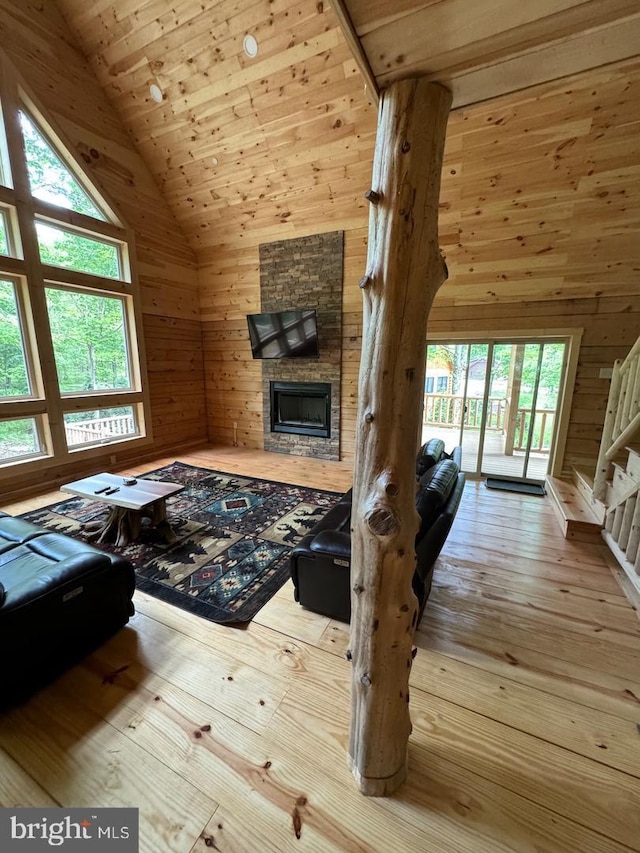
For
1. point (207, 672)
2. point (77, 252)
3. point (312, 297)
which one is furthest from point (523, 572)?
point (77, 252)

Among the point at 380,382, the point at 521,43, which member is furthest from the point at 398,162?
the point at 380,382

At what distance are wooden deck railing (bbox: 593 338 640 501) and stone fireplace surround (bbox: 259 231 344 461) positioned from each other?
308 centimetres

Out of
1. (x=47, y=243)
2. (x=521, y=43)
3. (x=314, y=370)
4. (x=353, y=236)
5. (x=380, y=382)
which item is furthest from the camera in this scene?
(x=314, y=370)

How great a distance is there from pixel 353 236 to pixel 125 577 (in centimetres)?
454

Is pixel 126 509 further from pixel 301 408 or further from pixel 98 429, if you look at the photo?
pixel 301 408

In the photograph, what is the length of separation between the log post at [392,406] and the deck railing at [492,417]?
142 inches

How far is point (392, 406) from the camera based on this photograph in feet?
3.14

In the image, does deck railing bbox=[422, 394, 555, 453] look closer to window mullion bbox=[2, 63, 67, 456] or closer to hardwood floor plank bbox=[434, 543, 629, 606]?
hardwood floor plank bbox=[434, 543, 629, 606]

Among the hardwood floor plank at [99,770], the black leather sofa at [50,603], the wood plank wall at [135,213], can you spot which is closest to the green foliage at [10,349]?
the wood plank wall at [135,213]

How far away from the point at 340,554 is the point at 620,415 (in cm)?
292

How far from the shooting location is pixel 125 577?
1.87 metres

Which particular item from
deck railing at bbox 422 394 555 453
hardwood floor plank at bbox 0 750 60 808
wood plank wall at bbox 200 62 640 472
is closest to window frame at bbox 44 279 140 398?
wood plank wall at bbox 200 62 640 472

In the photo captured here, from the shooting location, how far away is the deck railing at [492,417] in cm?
458

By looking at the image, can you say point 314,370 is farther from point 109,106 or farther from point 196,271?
point 109,106
